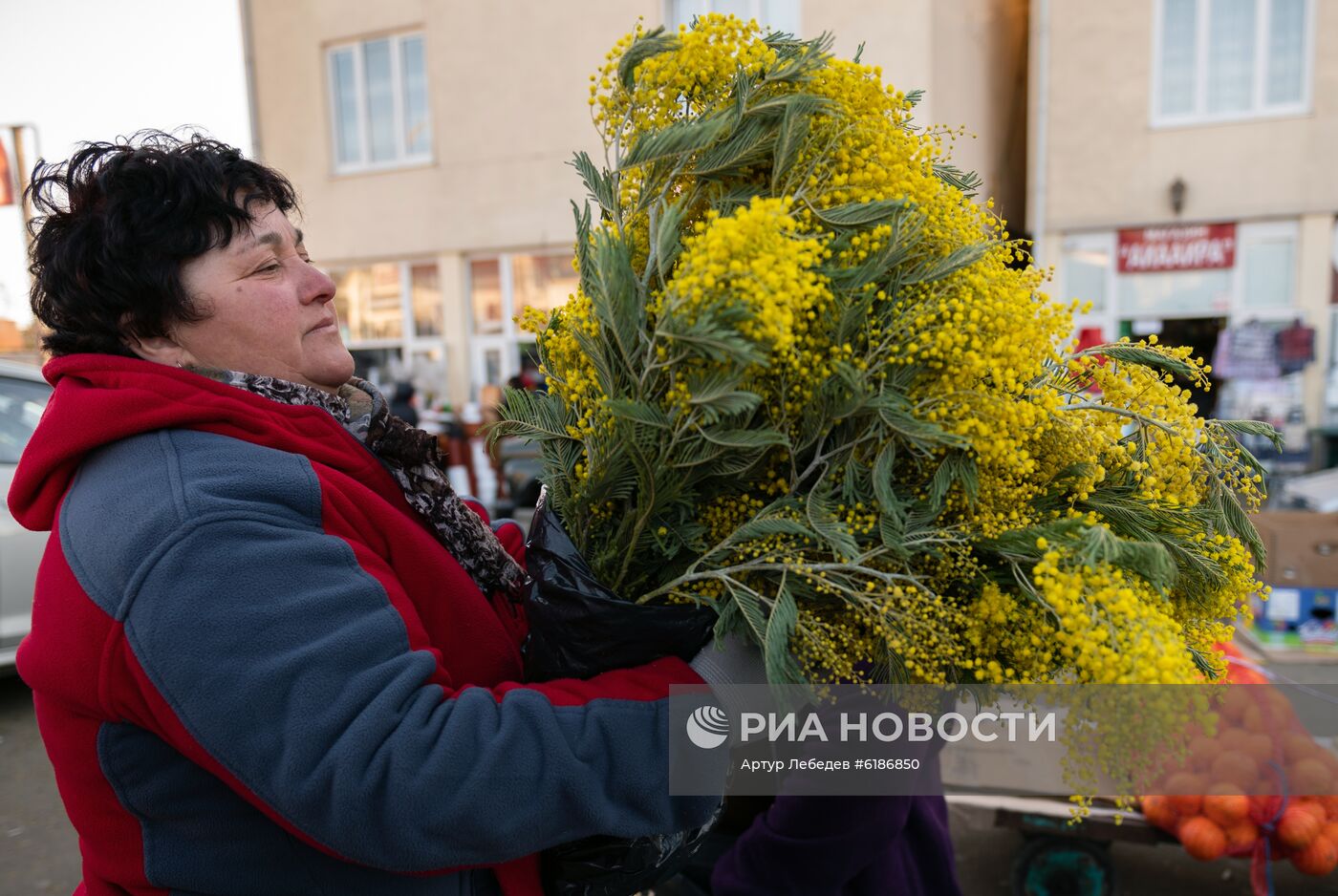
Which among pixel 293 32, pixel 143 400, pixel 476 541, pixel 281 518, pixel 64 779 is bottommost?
pixel 64 779

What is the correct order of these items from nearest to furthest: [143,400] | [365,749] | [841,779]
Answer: [365,749] → [143,400] → [841,779]

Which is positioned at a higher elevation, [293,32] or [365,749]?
[293,32]

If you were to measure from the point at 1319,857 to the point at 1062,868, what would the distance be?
2.34 feet

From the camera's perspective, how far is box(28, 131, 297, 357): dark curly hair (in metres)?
1.14

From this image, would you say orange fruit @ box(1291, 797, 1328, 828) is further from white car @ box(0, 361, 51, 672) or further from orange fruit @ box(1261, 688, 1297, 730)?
white car @ box(0, 361, 51, 672)

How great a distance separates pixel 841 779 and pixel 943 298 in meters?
0.91

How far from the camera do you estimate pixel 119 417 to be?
3.24 ft

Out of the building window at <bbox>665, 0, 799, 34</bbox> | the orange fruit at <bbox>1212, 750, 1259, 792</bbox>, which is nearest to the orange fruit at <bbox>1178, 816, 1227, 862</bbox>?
the orange fruit at <bbox>1212, 750, 1259, 792</bbox>

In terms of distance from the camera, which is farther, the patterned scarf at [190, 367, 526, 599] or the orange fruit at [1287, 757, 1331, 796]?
the orange fruit at [1287, 757, 1331, 796]

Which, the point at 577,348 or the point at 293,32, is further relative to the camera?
the point at 293,32

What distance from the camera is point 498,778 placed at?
0.94m

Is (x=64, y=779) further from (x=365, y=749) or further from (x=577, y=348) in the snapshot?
(x=577, y=348)

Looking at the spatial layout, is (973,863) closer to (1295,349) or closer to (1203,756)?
(1203,756)

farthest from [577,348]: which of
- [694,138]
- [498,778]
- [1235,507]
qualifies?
[1235,507]
